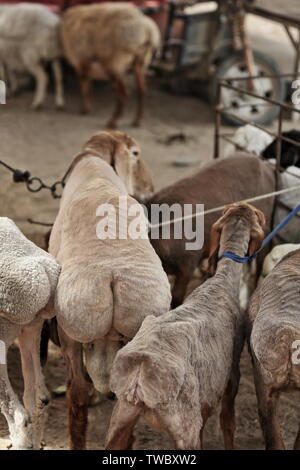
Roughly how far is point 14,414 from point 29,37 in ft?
25.4

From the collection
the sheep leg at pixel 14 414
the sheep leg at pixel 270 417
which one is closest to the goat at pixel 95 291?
the sheep leg at pixel 14 414

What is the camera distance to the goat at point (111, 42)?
9.71 metres

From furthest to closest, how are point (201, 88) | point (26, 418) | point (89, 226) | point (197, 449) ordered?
A: point (201, 88)
point (89, 226)
point (26, 418)
point (197, 449)

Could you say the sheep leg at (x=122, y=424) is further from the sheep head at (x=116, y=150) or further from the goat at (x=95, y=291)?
the sheep head at (x=116, y=150)

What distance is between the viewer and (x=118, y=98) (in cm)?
1011

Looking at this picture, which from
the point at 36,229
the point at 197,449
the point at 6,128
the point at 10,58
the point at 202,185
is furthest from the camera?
the point at 10,58

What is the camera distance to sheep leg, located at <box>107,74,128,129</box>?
32.7 ft

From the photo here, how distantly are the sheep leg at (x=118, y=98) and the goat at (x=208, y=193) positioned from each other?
15.4 ft

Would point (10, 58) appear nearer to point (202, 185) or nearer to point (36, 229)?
point (36, 229)

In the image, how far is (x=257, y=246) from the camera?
4.05 metres

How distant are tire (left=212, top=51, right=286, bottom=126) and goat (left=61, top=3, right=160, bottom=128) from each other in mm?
1060

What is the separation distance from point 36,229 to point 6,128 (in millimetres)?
3525

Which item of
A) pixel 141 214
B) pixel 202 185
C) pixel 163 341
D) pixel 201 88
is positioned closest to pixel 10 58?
pixel 201 88

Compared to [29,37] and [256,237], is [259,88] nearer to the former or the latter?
[29,37]
